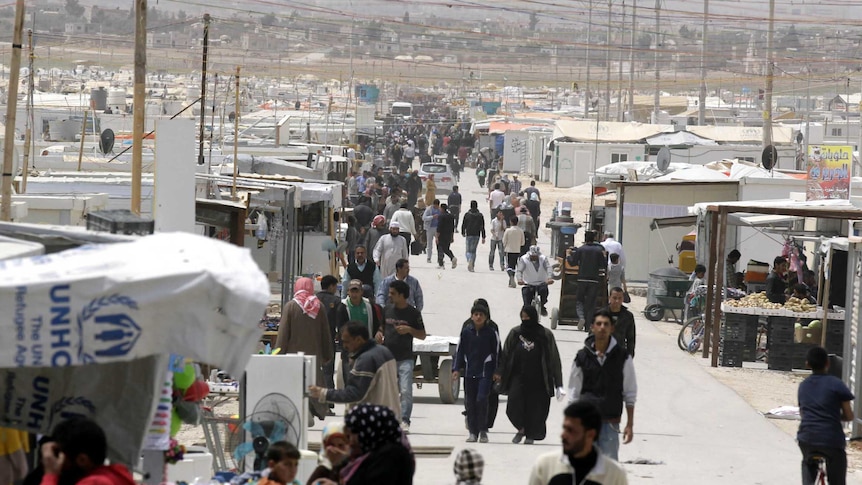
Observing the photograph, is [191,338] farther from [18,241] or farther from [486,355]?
[486,355]

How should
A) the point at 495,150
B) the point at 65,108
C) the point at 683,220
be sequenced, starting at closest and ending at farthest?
the point at 683,220 < the point at 65,108 < the point at 495,150

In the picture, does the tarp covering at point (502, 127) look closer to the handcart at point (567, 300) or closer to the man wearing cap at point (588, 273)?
the handcart at point (567, 300)

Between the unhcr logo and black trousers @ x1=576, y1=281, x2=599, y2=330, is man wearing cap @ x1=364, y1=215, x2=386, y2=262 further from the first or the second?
the unhcr logo

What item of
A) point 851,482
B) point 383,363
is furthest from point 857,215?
point 383,363

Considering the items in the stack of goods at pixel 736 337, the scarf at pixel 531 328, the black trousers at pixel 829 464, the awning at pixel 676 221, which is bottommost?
the stack of goods at pixel 736 337

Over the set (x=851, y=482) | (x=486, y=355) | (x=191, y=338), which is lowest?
(x=851, y=482)

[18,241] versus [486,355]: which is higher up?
[18,241]

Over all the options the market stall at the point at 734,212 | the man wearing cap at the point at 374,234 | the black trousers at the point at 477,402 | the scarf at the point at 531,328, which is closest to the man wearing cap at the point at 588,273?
the market stall at the point at 734,212

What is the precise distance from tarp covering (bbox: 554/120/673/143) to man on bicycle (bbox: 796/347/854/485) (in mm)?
42314

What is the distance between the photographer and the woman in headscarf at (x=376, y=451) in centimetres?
601

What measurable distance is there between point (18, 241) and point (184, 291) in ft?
5.27

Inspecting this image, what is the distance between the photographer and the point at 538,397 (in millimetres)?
11922

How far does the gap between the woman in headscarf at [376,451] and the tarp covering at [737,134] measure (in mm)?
51015

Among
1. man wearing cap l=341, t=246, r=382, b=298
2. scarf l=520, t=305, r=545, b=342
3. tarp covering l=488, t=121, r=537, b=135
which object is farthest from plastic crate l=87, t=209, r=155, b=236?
tarp covering l=488, t=121, r=537, b=135
